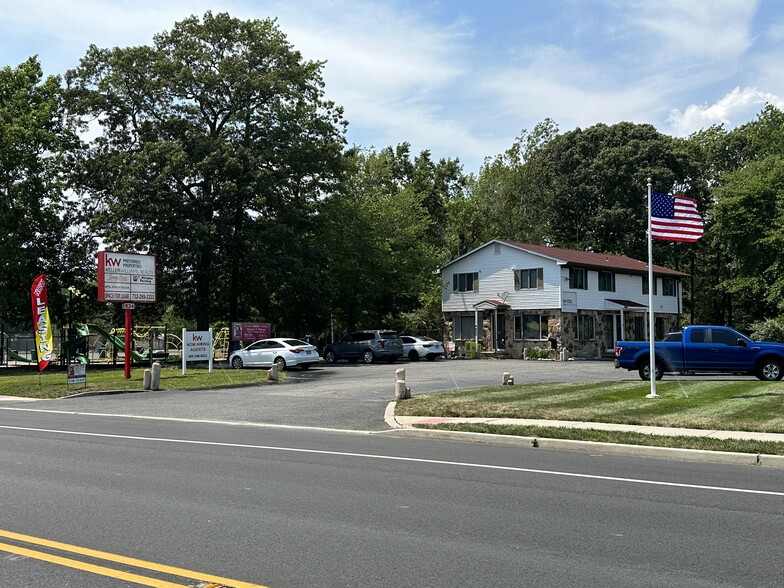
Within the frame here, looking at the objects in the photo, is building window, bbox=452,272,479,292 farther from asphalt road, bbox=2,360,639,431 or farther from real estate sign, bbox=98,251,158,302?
real estate sign, bbox=98,251,158,302

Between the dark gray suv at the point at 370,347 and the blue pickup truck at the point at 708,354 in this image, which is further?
the dark gray suv at the point at 370,347

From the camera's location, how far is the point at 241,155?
4134 cm

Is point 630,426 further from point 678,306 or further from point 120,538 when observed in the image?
point 678,306

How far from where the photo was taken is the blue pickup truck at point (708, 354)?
23.4 metres

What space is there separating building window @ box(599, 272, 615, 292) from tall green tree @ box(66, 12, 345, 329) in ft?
59.1

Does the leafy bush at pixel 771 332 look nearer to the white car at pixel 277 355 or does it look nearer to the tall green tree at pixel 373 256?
the tall green tree at pixel 373 256

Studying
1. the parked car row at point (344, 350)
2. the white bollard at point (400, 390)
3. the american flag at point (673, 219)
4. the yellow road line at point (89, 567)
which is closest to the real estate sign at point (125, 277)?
the parked car row at point (344, 350)

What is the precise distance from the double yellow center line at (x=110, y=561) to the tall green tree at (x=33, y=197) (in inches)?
1442

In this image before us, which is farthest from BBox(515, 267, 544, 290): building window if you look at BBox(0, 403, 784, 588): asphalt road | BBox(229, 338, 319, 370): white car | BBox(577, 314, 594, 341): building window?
BBox(0, 403, 784, 588): asphalt road

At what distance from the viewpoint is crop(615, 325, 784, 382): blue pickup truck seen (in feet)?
76.7

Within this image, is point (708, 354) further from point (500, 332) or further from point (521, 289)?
point (500, 332)

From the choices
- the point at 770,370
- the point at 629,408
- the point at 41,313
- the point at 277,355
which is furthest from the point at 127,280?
the point at 770,370

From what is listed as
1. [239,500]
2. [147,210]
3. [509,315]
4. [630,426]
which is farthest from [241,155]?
[239,500]

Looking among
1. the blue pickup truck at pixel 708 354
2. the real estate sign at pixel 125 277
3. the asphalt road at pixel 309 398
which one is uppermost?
the real estate sign at pixel 125 277
